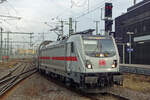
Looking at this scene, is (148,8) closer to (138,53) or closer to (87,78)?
(138,53)

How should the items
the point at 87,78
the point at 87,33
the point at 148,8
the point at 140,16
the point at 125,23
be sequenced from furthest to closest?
the point at 125,23 → the point at 140,16 → the point at 148,8 → the point at 87,33 → the point at 87,78

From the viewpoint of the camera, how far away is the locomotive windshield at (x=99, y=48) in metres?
11.8

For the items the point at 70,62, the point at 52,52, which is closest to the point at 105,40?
the point at 70,62

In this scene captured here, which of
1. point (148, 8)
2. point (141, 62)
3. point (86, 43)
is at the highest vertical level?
point (148, 8)

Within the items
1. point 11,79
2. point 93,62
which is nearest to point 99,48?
point 93,62

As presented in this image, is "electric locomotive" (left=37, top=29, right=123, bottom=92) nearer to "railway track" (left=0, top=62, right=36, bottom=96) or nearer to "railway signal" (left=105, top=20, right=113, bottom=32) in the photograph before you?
"railway track" (left=0, top=62, right=36, bottom=96)

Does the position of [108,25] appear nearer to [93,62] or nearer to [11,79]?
[11,79]

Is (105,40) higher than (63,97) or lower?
higher

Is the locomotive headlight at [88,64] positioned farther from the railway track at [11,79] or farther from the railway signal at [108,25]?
the railway signal at [108,25]

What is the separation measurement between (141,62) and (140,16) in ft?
31.7

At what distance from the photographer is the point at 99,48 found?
474 inches

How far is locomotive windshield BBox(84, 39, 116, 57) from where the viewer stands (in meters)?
11.8

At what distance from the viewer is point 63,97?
11.2m

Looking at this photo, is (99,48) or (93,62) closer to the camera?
(93,62)
